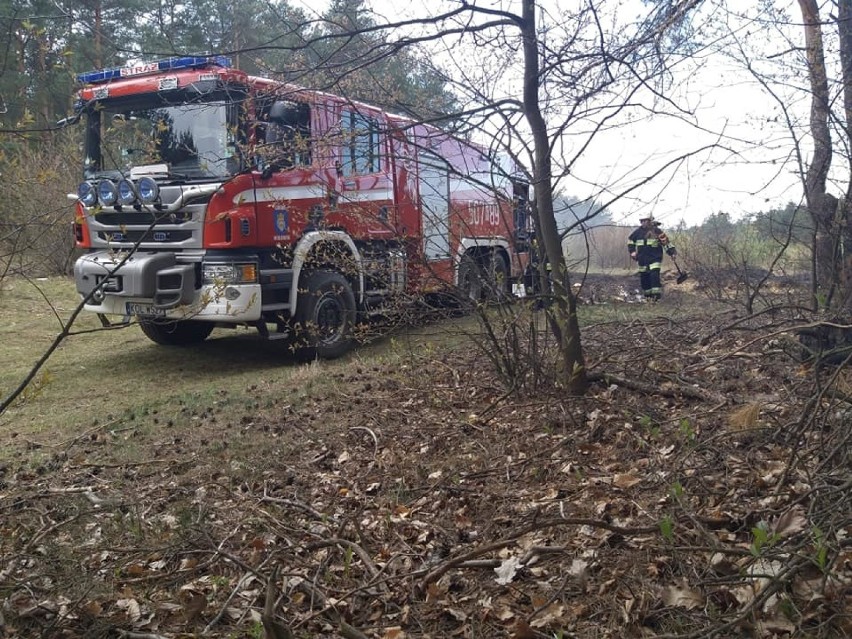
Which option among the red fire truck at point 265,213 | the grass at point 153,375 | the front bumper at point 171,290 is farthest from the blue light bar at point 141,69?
the grass at point 153,375

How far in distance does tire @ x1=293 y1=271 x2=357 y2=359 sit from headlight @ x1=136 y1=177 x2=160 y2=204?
5.51 ft

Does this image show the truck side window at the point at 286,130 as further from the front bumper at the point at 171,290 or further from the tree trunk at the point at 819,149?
the tree trunk at the point at 819,149

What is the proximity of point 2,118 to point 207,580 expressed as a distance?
2491mm

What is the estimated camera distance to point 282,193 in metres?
8.02

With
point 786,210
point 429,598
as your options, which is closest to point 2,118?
point 429,598

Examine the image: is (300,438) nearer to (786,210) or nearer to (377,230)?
(377,230)

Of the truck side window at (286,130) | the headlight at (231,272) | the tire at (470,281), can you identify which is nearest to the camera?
the tire at (470,281)

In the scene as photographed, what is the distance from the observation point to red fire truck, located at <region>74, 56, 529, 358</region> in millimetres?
6199

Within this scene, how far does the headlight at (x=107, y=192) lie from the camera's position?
311 inches

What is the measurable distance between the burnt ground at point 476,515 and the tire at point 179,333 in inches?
146

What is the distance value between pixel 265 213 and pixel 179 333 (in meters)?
2.92

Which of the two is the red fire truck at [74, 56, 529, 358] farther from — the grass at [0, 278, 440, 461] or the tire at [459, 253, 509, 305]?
the grass at [0, 278, 440, 461]

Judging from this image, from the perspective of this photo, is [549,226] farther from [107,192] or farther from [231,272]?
[107,192]

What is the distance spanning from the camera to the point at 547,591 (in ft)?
10.4
